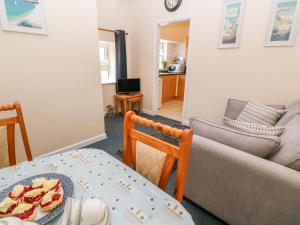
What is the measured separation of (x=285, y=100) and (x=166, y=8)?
2429 millimetres

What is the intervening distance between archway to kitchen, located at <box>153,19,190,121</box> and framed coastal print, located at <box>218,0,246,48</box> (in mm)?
1700

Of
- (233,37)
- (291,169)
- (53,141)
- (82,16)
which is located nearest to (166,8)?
(233,37)

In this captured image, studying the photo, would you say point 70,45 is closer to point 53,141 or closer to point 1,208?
point 53,141

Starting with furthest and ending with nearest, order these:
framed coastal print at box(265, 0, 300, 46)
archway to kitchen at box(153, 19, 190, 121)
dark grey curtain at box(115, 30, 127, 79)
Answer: archway to kitchen at box(153, 19, 190, 121)
dark grey curtain at box(115, 30, 127, 79)
framed coastal print at box(265, 0, 300, 46)

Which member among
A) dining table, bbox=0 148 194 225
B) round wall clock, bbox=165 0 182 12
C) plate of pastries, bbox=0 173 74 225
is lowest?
dining table, bbox=0 148 194 225

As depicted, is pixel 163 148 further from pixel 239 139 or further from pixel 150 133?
pixel 150 133

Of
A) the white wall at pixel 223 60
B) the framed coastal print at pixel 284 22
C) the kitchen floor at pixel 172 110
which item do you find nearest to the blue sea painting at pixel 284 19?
the framed coastal print at pixel 284 22

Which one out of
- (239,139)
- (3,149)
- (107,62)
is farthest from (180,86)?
(3,149)

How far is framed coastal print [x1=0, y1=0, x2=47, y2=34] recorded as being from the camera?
158 centimetres

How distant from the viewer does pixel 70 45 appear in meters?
2.05

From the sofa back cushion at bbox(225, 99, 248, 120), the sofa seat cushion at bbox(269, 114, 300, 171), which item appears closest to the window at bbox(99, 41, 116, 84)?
the sofa back cushion at bbox(225, 99, 248, 120)

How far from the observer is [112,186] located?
2.58 feet

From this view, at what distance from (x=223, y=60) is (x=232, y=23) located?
1.69 feet

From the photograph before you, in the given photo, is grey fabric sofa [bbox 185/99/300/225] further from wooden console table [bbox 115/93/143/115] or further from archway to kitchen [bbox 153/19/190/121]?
archway to kitchen [bbox 153/19/190/121]
